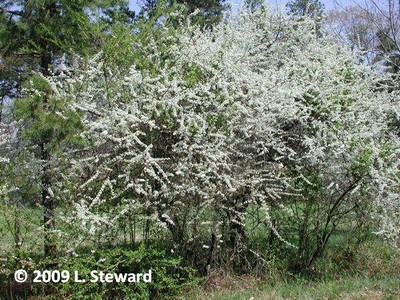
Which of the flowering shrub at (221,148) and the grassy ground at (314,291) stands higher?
the flowering shrub at (221,148)

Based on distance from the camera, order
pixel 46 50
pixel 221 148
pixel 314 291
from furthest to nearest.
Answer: pixel 46 50, pixel 221 148, pixel 314 291

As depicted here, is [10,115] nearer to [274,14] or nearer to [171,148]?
[171,148]

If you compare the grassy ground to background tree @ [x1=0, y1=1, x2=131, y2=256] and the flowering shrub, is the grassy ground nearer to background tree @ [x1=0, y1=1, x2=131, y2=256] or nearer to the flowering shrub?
the flowering shrub

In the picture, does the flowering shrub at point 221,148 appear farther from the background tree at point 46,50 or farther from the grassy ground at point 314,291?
the grassy ground at point 314,291

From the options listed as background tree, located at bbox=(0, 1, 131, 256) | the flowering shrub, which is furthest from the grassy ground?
background tree, located at bbox=(0, 1, 131, 256)

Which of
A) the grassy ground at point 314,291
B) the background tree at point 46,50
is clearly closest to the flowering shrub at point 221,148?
the background tree at point 46,50

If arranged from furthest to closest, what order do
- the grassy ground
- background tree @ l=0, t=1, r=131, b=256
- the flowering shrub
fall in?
1. background tree @ l=0, t=1, r=131, b=256
2. the flowering shrub
3. the grassy ground

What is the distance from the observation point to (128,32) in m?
6.39

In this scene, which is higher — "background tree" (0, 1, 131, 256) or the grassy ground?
A: "background tree" (0, 1, 131, 256)

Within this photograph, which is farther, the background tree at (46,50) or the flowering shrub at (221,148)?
the background tree at (46,50)

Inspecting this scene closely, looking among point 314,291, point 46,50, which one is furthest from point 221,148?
point 46,50

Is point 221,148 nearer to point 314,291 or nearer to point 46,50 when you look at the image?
point 314,291

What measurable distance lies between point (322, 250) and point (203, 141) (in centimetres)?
257

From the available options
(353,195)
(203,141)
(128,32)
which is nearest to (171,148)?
(203,141)
